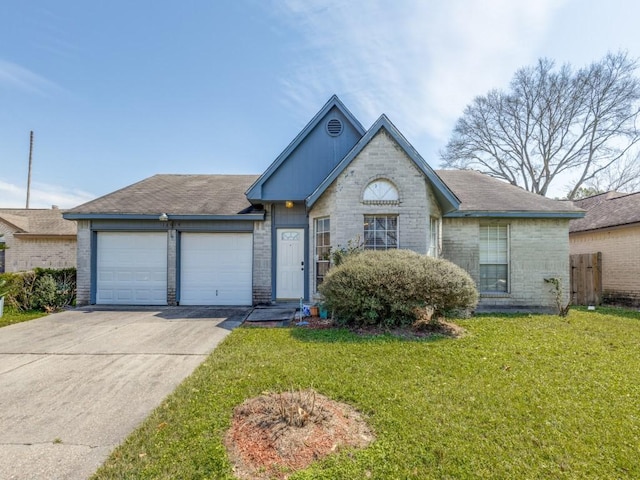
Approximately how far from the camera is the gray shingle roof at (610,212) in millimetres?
11426

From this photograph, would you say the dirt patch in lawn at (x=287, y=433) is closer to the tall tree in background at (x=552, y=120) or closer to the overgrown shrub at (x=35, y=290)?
the overgrown shrub at (x=35, y=290)

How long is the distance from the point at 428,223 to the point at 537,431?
5884 mm

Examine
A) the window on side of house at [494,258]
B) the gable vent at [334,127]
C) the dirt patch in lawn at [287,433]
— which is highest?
the gable vent at [334,127]

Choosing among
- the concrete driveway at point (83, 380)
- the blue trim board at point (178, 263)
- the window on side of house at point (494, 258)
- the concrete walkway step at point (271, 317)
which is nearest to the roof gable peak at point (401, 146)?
the window on side of house at point (494, 258)

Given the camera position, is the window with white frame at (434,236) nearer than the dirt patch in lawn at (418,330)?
No

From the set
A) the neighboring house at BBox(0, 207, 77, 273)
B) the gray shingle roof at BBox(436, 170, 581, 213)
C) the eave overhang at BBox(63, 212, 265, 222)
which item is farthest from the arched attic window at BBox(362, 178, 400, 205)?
the neighboring house at BBox(0, 207, 77, 273)

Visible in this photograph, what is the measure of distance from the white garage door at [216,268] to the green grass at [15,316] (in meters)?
3.77

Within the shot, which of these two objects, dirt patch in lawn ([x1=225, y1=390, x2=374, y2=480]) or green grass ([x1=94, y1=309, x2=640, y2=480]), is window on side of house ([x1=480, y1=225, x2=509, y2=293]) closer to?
green grass ([x1=94, y1=309, x2=640, y2=480])

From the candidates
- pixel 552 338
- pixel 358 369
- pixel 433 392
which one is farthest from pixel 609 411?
pixel 552 338

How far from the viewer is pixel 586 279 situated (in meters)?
12.1

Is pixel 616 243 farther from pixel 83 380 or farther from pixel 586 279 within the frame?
pixel 83 380

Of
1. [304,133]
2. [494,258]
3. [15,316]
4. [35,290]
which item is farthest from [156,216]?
[494,258]

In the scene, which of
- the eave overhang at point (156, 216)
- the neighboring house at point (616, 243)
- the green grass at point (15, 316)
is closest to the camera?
the green grass at point (15, 316)

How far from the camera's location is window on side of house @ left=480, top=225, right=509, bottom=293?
375 inches
